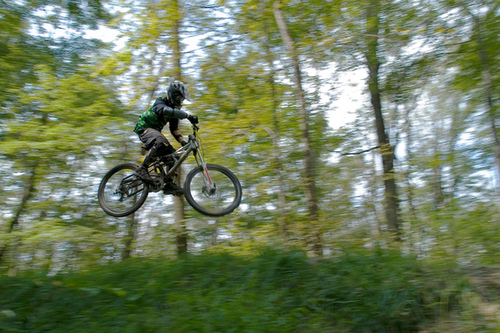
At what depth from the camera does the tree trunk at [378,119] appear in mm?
7238

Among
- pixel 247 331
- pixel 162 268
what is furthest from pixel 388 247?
pixel 162 268

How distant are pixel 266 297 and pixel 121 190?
2.53 m

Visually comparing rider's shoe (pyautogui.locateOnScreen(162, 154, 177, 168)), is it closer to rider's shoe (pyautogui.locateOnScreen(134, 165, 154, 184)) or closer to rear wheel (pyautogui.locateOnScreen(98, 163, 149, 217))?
rider's shoe (pyautogui.locateOnScreen(134, 165, 154, 184))

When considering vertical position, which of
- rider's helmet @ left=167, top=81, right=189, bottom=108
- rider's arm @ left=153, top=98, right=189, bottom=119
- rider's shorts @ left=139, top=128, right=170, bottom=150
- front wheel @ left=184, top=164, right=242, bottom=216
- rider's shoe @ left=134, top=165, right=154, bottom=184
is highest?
rider's helmet @ left=167, top=81, right=189, bottom=108

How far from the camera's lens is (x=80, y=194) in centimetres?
1114

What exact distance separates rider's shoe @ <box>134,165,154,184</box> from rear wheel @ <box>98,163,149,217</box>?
23 centimetres

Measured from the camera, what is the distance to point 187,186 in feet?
17.4

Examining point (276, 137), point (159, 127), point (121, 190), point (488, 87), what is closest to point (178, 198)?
point (121, 190)

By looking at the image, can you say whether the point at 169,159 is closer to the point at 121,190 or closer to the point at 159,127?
the point at 159,127

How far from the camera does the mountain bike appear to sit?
5.35 m

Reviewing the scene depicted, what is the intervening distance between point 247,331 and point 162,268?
1773 mm

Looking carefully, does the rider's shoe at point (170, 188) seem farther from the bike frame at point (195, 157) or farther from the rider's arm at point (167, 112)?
the rider's arm at point (167, 112)

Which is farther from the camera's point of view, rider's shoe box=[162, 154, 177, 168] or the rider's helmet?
rider's shoe box=[162, 154, 177, 168]

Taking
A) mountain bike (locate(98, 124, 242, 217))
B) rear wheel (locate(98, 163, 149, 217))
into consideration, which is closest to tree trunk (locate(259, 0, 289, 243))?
mountain bike (locate(98, 124, 242, 217))
